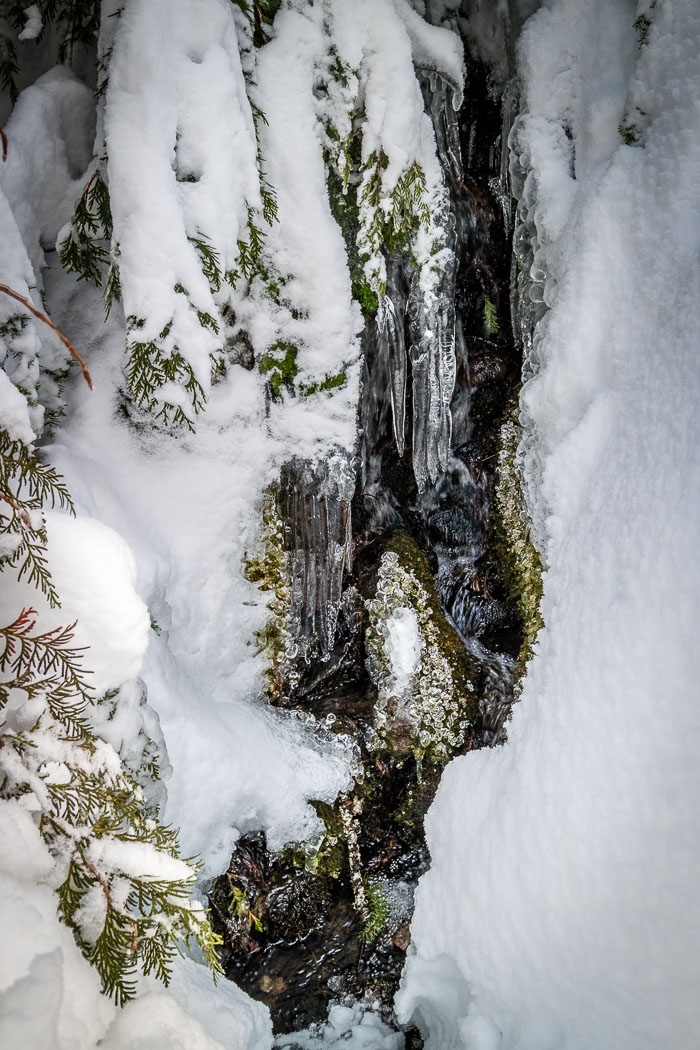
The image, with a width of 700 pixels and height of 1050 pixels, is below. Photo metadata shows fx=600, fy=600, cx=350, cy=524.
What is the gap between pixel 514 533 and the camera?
4566 millimetres

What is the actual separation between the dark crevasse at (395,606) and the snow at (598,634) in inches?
16.3

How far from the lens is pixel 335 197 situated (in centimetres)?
354

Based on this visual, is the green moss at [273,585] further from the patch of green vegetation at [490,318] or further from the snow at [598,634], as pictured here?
the patch of green vegetation at [490,318]

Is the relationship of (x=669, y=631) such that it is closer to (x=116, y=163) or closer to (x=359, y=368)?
(x=359, y=368)

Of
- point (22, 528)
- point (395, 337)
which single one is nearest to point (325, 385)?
point (395, 337)

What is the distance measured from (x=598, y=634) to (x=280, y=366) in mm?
2423

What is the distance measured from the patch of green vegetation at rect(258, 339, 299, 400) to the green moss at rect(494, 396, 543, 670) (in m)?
1.79

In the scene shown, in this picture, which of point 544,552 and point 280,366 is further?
point 544,552

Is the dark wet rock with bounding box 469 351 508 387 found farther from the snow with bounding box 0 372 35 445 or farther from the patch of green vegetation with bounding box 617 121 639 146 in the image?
the snow with bounding box 0 372 35 445

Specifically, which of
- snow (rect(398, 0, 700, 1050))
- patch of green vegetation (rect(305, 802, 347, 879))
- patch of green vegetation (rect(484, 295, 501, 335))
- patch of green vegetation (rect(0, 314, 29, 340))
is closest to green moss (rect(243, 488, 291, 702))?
patch of green vegetation (rect(305, 802, 347, 879))

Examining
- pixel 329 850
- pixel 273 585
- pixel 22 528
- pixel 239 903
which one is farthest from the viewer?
pixel 273 585

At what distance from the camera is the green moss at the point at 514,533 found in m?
4.45

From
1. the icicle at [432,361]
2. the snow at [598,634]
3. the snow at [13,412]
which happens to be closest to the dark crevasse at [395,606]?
the icicle at [432,361]

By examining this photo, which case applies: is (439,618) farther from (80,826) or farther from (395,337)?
(80,826)
